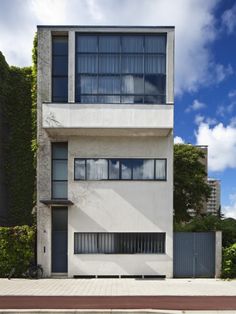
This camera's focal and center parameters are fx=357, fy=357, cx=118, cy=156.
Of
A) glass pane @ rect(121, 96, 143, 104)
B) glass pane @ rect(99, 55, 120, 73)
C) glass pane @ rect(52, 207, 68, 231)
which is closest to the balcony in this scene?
glass pane @ rect(121, 96, 143, 104)

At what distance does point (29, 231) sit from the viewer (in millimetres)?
19812

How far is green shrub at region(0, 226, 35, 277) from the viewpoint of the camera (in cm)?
1939

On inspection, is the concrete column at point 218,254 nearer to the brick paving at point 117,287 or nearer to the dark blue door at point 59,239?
the brick paving at point 117,287

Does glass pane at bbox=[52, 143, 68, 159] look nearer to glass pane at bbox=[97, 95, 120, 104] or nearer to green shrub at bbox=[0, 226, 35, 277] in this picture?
glass pane at bbox=[97, 95, 120, 104]

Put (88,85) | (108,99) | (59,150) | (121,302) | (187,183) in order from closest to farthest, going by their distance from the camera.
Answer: (121,302) < (108,99) < (88,85) < (59,150) < (187,183)

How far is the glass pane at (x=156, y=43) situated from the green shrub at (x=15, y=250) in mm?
12456

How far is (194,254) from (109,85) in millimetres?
10617

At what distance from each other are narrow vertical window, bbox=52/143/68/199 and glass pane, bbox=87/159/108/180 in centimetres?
142

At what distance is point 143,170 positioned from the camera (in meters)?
20.4

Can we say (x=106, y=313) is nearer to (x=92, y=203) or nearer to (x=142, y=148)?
(x=92, y=203)

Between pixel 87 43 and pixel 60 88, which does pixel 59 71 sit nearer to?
pixel 60 88

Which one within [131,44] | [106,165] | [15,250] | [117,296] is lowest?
[117,296]

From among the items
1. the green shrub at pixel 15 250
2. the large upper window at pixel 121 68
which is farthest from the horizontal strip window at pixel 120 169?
the green shrub at pixel 15 250

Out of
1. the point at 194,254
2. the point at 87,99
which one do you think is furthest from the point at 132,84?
the point at 194,254
